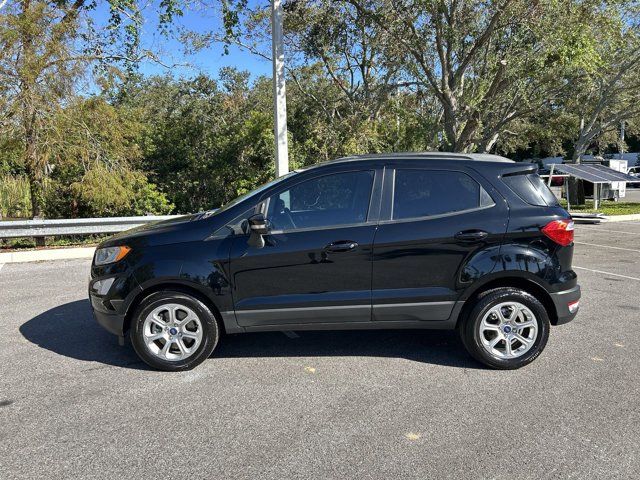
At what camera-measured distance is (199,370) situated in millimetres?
4176

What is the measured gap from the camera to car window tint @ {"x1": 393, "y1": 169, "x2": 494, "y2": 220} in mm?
4152

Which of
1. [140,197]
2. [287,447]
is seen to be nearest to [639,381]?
[287,447]

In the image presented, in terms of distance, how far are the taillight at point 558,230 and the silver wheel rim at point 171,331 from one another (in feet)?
9.66

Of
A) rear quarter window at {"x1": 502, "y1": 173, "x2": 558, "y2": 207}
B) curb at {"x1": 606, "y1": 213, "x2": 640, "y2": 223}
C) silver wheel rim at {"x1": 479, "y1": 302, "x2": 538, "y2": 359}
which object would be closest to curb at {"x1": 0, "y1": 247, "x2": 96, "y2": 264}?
silver wheel rim at {"x1": 479, "y1": 302, "x2": 538, "y2": 359}

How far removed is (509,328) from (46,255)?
8916mm

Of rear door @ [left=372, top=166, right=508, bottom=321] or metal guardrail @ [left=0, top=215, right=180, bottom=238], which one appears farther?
metal guardrail @ [left=0, top=215, right=180, bottom=238]

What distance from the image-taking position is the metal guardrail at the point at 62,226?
10156 mm

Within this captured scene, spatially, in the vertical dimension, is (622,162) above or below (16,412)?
above

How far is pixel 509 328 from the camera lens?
163 inches

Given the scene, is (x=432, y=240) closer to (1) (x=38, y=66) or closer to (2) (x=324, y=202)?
(2) (x=324, y=202)

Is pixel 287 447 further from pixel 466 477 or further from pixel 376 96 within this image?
pixel 376 96

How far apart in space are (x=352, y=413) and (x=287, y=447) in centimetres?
59

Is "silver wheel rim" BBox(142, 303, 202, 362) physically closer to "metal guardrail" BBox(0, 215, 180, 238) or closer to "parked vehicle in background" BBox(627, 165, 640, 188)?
"metal guardrail" BBox(0, 215, 180, 238)

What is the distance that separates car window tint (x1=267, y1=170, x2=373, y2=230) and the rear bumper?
1.72m
